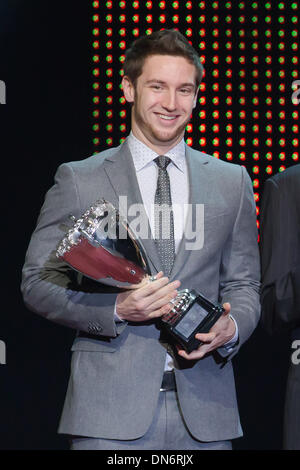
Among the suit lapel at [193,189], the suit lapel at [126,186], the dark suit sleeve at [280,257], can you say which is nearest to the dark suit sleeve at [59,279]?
the suit lapel at [126,186]

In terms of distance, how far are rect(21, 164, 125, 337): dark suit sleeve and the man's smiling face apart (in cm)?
30

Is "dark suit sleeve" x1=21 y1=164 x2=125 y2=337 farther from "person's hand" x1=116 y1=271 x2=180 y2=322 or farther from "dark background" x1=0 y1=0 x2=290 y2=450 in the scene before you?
"dark background" x1=0 y1=0 x2=290 y2=450

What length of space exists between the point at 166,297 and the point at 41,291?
1.39ft

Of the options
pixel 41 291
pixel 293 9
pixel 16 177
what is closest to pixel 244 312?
pixel 41 291

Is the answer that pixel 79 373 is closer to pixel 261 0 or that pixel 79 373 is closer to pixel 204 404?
pixel 204 404

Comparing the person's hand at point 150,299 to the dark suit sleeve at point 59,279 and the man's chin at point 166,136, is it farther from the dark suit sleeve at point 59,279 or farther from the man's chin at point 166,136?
the man's chin at point 166,136

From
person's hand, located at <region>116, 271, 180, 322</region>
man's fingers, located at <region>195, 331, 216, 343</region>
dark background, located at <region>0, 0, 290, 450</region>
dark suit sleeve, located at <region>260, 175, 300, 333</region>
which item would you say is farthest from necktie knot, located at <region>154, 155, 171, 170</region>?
dark background, located at <region>0, 0, 290, 450</region>

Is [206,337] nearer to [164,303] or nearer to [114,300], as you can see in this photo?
[164,303]

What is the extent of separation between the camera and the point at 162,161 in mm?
2393

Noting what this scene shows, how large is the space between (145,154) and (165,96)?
19cm

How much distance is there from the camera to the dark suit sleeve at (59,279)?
85.8 inches

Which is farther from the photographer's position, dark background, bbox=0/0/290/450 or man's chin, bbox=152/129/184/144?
dark background, bbox=0/0/290/450

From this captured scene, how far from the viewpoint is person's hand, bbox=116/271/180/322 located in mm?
2010

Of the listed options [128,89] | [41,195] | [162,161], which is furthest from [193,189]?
[41,195]
